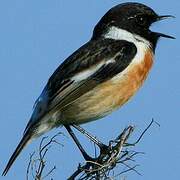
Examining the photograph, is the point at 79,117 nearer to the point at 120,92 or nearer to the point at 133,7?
the point at 120,92

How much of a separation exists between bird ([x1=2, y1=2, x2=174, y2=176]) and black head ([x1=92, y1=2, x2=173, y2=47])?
0.26m

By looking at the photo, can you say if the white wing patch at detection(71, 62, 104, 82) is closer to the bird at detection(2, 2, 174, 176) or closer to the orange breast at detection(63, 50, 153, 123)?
the bird at detection(2, 2, 174, 176)

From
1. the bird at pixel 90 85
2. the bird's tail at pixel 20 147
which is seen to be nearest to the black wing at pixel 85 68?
the bird at pixel 90 85

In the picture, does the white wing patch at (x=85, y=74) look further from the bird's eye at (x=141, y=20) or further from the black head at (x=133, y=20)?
the bird's eye at (x=141, y=20)

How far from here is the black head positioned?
26.8ft

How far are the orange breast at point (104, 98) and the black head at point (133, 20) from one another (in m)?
0.75

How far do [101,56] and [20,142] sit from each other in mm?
1345

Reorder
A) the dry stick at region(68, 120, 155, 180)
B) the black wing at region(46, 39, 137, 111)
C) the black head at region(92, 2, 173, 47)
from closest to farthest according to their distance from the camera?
the dry stick at region(68, 120, 155, 180) < the black wing at region(46, 39, 137, 111) < the black head at region(92, 2, 173, 47)

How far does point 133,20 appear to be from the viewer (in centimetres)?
823

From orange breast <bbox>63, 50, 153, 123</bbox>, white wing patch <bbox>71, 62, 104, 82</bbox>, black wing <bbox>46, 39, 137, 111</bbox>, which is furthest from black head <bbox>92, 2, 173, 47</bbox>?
white wing patch <bbox>71, 62, 104, 82</bbox>

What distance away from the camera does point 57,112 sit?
7367 mm

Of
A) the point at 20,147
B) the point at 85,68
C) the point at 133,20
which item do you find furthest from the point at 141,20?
the point at 20,147

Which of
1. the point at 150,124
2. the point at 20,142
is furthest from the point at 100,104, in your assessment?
Answer: the point at 150,124

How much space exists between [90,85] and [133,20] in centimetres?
121
